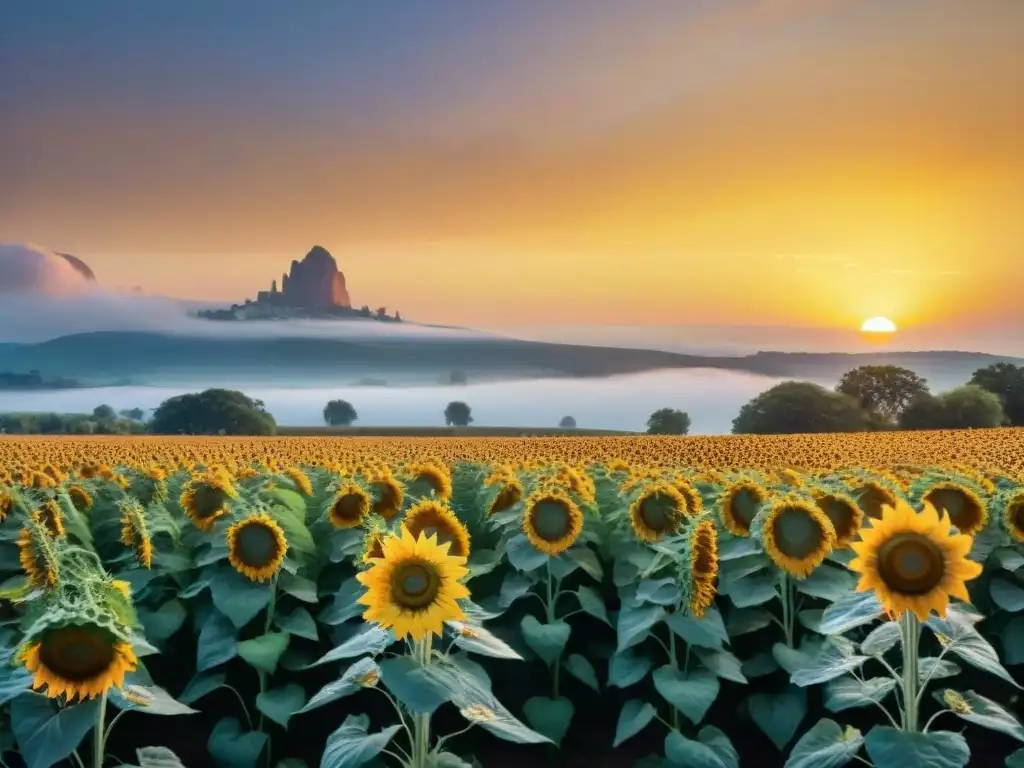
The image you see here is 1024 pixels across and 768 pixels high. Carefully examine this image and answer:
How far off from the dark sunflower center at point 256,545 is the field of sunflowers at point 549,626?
14mm

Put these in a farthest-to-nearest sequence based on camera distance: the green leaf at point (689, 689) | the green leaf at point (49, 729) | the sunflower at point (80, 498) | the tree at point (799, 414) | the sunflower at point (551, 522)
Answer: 1. the tree at point (799, 414)
2. the sunflower at point (80, 498)
3. the sunflower at point (551, 522)
4. the green leaf at point (689, 689)
5. the green leaf at point (49, 729)

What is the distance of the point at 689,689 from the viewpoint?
219 inches

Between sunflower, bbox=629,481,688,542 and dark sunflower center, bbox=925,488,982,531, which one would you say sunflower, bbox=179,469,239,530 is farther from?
dark sunflower center, bbox=925,488,982,531

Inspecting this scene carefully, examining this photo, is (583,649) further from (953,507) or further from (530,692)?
(953,507)

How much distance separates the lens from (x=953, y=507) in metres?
6.91

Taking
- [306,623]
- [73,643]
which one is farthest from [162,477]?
[73,643]

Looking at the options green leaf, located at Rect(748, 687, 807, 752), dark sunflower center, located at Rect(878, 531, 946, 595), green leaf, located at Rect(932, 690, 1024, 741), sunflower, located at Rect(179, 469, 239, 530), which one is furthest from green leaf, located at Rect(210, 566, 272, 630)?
green leaf, located at Rect(932, 690, 1024, 741)

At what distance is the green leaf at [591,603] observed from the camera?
6.36 metres

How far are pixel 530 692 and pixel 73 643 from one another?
3.24 meters

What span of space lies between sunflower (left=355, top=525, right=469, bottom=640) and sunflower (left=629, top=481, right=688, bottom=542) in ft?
8.68

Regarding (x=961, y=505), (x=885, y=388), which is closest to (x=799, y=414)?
(x=885, y=388)

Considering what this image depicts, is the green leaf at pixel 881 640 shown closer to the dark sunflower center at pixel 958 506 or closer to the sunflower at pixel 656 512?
the sunflower at pixel 656 512

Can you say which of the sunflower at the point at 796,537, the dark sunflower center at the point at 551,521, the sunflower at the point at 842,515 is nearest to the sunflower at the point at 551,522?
the dark sunflower center at the point at 551,521

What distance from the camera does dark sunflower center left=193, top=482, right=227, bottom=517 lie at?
7578 millimetres
